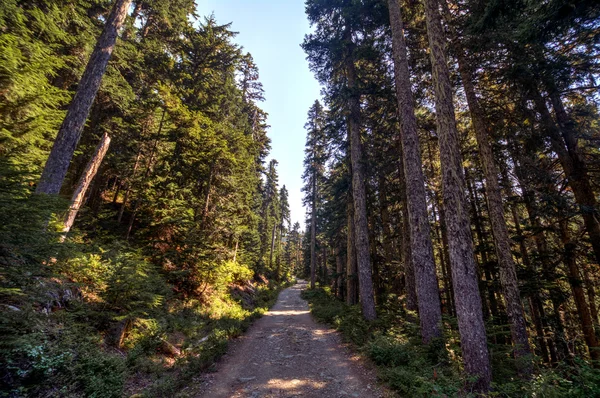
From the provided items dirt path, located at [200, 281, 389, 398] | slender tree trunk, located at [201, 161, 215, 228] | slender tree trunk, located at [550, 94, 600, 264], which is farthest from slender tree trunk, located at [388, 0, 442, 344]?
slender tree trunk, located at [201, 161, 215, 228]

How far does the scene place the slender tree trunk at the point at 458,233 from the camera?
16.8ft

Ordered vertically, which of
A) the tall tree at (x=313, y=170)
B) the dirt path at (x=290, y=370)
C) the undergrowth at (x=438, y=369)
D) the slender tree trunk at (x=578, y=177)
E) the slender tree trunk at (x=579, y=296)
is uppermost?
the tall tree at (x=313, y=170)

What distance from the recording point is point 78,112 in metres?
7.55

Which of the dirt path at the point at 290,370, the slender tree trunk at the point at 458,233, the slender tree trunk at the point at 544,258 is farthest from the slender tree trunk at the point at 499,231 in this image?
the dirt path at the point at 290,370

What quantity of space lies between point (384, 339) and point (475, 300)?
10.3ft

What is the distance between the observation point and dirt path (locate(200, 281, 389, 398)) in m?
5.48

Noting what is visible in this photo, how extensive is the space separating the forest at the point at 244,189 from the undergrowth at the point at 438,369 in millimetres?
60

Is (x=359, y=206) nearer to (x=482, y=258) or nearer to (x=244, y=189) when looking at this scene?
(x=244, y=189)

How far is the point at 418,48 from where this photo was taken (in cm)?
1127

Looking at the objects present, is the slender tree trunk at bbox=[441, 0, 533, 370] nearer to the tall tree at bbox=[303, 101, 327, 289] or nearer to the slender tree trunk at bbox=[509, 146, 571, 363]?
the slender tree trunk at bbox=[509, 146, 571, 363]

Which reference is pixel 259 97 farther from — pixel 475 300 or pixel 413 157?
pixel 475 300

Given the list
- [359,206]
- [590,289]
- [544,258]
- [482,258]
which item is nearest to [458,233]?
[359,206]

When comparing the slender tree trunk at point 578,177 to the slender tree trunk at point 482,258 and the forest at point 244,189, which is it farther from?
the slender tree trunk at point 482,258

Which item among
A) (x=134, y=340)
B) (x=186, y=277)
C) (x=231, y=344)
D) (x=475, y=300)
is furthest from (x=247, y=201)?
(x=475, y=300)
